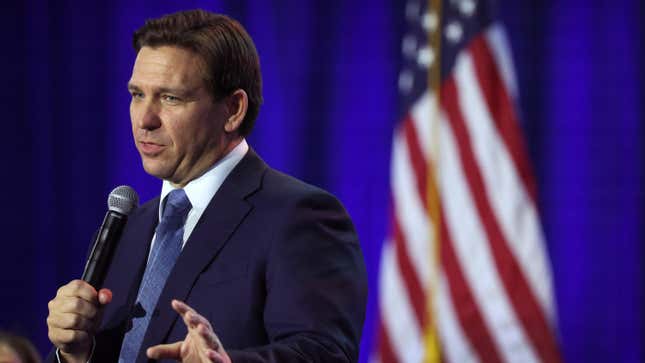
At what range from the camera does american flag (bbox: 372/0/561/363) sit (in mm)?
3582

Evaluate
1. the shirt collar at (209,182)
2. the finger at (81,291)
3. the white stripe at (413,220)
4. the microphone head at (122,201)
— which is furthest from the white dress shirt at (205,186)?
the white stripe at (413,220)

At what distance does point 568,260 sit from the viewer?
3.89 m

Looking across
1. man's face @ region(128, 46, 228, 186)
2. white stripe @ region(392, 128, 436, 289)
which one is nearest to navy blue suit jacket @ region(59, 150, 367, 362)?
man's face @ region(128, 46, 228, 186)

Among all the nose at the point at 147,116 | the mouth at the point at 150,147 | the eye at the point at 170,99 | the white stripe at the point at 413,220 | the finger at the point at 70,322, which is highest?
the eye at the point at 170,99

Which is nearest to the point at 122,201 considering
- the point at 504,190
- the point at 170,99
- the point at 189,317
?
the point at 170,99

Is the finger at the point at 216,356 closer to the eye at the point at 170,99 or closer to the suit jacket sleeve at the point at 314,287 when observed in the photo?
the suit jacket sleeve at the point at 314,287

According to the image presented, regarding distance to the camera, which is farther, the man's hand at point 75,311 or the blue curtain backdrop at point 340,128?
the blue curtain backdrop at point 340,128

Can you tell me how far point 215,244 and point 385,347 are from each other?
2.07 metres

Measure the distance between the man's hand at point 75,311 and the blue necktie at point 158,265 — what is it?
0.16 m

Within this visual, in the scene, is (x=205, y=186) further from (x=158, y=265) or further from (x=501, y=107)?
(x=501, y=107)

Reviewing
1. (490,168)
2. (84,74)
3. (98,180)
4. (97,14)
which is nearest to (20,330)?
(98,180)

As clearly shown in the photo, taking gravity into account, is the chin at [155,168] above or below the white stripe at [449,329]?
above

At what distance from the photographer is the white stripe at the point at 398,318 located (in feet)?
11.8

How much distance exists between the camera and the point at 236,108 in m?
1.83
